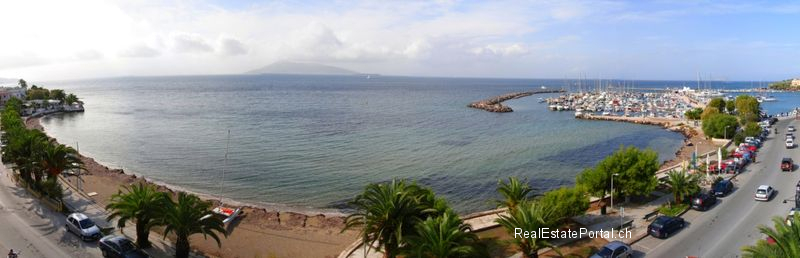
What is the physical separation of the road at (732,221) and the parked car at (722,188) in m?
0.37

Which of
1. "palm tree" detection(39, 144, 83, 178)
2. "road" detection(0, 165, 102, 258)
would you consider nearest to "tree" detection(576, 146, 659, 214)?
"road" detection(0, 165, 102, 258)

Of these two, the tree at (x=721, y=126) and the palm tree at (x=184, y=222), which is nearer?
the palm tree at (x=184, y=222)

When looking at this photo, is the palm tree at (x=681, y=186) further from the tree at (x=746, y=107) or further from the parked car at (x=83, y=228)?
the tree at (x=746, y=107)

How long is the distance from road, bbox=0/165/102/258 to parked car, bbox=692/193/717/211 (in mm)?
34075

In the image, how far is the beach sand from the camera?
1047 inches

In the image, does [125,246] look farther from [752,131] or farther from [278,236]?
[752,131]

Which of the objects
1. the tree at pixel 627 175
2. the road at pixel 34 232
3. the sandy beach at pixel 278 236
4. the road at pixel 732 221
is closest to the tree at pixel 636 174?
the tree at pixel 627 175

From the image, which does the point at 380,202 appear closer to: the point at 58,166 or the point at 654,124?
the point at 58,166

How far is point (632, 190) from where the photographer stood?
29844 mm

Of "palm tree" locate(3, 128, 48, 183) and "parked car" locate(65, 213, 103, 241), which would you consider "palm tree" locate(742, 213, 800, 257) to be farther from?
"palm tree" locate(3, 128, 48, 183)

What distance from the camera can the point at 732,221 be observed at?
2664cm

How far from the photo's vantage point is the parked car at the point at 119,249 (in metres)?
21.3

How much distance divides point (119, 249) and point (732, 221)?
32.7 metres

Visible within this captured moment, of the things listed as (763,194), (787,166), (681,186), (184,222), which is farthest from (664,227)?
(184,222)
